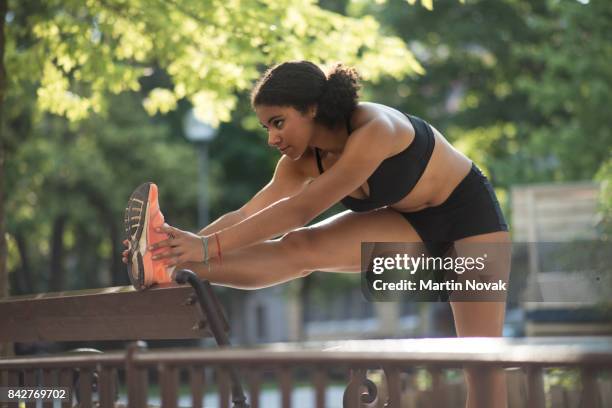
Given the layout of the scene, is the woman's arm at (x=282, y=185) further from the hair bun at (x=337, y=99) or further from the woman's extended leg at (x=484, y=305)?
the woman's extended leg at (x=484, y=305)

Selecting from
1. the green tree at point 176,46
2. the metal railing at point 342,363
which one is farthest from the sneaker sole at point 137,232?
the green tree at point 176,46

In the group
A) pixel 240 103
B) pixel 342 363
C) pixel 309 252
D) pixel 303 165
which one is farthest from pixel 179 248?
pixel 240 103

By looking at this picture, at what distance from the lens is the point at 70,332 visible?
3.60 metres

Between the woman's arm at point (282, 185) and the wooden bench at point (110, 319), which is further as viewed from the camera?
the woman's arm at point (282, 185)

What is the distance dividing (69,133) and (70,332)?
699 inches

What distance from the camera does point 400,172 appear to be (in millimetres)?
3805

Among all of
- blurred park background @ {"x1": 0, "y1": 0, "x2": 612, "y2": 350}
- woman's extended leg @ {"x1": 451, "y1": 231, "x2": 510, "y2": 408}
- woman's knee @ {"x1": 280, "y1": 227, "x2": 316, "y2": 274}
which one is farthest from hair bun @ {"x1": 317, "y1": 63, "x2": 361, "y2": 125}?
blurred park background @ {"x1": 0, "y1": 0, "x2": 612, "y2": 350}

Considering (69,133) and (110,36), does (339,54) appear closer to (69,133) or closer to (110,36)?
(110,36)

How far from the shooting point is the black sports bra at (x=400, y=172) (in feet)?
12.4

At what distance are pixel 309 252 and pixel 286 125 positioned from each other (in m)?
0.53

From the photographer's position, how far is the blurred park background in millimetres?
7633

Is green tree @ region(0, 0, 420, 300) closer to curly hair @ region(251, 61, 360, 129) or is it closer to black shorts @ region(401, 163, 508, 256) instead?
black shorts @ region(401, 163, 508, 256)

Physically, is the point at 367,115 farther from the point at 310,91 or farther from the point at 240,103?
the point at 240,103

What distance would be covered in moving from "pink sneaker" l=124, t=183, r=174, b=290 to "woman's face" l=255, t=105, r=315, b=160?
52 cm
